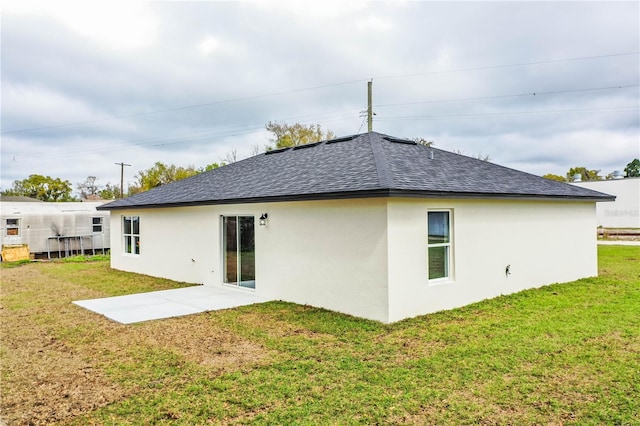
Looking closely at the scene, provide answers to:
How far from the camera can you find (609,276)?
461 inches

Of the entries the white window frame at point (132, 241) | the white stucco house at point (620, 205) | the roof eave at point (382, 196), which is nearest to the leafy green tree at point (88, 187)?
the white window frame at point (132, 241)

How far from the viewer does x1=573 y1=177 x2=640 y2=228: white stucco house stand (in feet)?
113

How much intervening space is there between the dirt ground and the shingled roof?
3.31 m

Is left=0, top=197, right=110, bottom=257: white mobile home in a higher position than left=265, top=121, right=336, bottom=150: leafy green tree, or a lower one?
lower

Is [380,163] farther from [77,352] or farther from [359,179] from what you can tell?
[77,352]

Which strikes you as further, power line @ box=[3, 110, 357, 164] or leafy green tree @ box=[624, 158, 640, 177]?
leafy green tree @ box=[624, 158, 640, 177]

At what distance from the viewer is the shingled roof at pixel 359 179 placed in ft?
24.9

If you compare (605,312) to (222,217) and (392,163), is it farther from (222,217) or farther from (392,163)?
(222,217)

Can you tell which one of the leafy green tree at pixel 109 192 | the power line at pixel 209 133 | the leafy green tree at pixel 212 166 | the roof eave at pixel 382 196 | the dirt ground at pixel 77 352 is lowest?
the dirt ground at pixel 77 352

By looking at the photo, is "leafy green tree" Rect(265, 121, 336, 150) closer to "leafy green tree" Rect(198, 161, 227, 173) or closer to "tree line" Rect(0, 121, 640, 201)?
"tree line" Rect(0, 121, 640, 201)

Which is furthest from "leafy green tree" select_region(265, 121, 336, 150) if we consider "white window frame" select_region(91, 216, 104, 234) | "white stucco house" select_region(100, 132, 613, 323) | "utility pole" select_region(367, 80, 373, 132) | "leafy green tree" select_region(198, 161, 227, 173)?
"white stucco house" select_region(100, 132, 613, 323)

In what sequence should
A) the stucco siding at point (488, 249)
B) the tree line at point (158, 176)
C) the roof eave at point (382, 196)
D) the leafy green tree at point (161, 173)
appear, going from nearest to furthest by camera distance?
1. the roof eave at point (382, 196)
2. the stucco siding at point (488, 249)
3. the tree line at point (158, 176)
4. the leafy green tree at point (161, 173)

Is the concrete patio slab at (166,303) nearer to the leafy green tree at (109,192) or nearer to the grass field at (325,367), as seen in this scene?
the grass field at (325,367)

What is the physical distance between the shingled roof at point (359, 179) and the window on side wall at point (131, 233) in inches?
25.9
